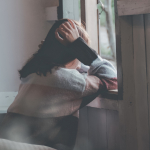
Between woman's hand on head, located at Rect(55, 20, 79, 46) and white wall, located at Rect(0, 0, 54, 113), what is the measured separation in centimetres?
46

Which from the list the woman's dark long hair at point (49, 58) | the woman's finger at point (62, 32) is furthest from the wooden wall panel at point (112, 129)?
the woman's finger at point (62, 32)

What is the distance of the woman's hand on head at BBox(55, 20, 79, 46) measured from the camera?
102 centimetres

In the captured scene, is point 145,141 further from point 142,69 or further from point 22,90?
point 22,90

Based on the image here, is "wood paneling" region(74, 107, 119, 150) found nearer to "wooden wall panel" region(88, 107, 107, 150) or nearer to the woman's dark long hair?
"wooden wall panel" region(88, 107, 107, 150)

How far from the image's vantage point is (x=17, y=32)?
57.2 inches

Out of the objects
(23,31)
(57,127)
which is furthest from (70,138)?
(23,31)

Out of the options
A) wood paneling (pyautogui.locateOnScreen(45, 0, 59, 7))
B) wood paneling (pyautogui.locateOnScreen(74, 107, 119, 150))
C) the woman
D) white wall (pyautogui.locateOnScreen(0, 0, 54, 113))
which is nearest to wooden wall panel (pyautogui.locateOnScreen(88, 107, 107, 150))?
wood paneling (pyautogui.locateOnScreen(74, 107, 119, 150))

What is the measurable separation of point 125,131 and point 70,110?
0.29 meters

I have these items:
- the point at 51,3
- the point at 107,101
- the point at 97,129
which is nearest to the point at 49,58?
the point at 107,101

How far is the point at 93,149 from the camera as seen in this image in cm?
116

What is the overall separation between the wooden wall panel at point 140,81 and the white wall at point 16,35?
0.85 metres

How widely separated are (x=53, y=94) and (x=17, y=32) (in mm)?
733

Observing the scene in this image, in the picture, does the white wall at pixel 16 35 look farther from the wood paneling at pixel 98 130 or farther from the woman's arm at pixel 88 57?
the wood paneling at pixel 98 130

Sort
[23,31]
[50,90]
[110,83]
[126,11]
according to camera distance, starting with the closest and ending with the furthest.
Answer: [126,11] → [50,90] → [110,83] → [23,31]
